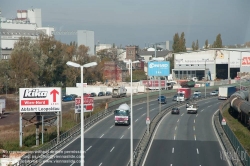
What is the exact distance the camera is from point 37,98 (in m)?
33.9

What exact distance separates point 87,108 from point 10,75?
32695mm

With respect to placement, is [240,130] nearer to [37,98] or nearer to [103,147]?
[103,147]

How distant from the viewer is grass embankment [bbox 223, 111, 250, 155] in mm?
33281

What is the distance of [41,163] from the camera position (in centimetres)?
2627

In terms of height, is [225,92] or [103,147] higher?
[225,92]

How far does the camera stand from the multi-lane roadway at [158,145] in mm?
27438

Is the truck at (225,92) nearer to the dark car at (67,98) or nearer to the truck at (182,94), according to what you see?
the truck at (182,94)

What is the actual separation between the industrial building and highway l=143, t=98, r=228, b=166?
182 feet

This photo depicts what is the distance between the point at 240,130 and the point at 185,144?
953 cm

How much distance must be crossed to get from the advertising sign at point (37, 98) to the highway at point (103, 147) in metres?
3.47

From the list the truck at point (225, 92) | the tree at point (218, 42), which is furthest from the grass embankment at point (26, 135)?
the tree at point (218, 42)

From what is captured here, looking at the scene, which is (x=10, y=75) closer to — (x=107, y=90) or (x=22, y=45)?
(x=22, y=45)

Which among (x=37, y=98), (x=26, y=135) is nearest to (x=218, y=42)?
(x=26, y=135)

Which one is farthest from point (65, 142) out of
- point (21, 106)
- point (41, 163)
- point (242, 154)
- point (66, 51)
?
point (66, 51)
